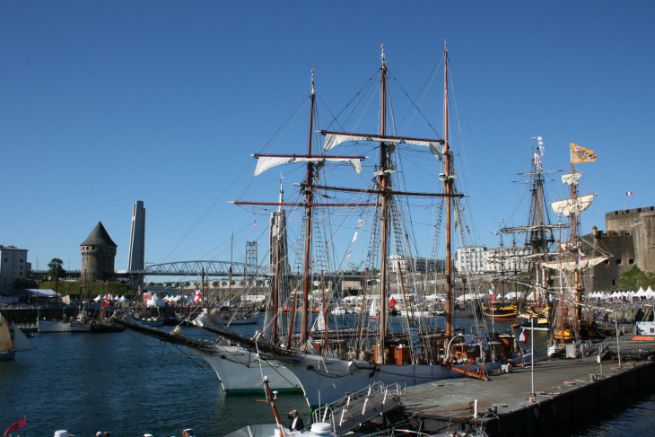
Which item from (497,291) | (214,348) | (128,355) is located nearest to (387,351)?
(214,348)

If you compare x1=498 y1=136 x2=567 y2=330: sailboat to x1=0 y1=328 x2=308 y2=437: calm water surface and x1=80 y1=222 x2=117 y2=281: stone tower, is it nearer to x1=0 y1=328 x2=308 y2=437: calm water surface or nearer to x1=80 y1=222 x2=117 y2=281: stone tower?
x1=0 y1=328 x2=308 y2=437: calm water surface

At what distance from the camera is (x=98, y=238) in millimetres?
178250

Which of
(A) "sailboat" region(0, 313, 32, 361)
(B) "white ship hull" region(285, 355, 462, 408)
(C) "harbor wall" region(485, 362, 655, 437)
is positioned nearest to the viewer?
(C) "harbor wall" region(485, 362, 655, 437)

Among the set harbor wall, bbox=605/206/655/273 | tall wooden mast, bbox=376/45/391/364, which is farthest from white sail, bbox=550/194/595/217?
tall wooden mast, bbox=376/45/391/364

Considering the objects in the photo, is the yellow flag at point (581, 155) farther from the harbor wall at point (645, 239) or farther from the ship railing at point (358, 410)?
the ship railing at point (358, 410)

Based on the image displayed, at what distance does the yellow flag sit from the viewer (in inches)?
2537

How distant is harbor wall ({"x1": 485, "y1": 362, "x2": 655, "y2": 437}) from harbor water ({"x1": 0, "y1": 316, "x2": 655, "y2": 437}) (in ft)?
2.32

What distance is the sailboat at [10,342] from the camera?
50.9 meters

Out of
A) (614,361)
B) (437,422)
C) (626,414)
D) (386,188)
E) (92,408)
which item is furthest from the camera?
(614,361)

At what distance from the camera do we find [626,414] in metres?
29.5

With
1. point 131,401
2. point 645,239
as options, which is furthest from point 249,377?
point 645,239

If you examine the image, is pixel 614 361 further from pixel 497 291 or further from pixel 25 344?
pixel 497 291

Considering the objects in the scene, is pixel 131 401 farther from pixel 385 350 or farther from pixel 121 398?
pixel 385 350

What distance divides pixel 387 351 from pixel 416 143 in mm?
13277
